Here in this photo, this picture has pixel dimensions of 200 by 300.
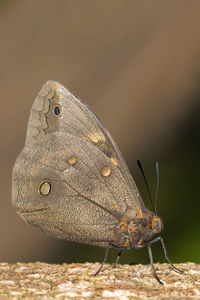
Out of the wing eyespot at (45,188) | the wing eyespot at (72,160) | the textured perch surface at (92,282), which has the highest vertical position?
the wing eyespot at (72,160)

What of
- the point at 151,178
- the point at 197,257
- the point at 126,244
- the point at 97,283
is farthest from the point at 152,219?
the point at 151,178

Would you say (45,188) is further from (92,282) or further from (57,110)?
(92,282)

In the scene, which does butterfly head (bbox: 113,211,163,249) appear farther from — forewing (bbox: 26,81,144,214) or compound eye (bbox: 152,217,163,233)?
forewing (bbox: 26,81,144,214)

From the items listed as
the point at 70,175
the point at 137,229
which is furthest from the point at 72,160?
the point at 137,229

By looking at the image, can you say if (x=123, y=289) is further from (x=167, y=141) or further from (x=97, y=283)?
(x=167, y=141)

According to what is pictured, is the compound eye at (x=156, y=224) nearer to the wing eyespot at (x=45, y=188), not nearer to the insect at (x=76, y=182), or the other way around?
the insect at (x=76, y=182)

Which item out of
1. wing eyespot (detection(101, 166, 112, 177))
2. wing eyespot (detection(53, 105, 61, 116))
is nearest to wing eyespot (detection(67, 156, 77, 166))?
wing eyespot (detection(101, 166, 112, 177))

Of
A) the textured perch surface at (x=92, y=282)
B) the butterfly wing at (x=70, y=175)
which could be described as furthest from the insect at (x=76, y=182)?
the textured perch surface at (x=92, y=282)
